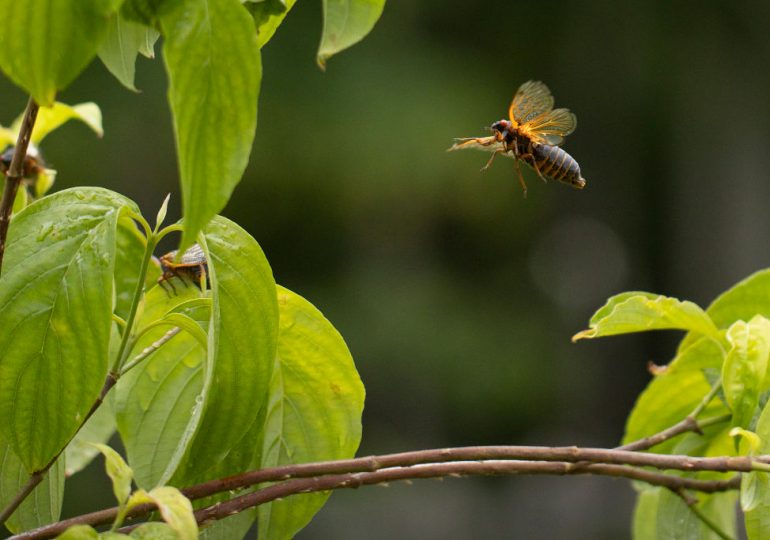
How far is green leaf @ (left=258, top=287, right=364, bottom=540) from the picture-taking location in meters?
0.68

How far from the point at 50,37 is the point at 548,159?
525 mm

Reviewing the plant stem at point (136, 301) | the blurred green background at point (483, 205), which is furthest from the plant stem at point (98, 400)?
the blurred green background at point (483, 205)

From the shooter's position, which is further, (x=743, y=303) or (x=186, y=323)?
(x=743, y=303)

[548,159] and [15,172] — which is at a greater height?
[548,159]

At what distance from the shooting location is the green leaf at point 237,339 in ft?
1.92

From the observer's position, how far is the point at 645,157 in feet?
23.5

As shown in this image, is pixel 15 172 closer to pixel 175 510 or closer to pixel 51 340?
pixel 51 340

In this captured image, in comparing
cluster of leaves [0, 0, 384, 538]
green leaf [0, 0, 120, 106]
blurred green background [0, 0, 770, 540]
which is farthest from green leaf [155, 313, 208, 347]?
blurred green background [0, 0, 770, 540]

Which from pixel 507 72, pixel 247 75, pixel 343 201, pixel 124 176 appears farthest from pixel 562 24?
pixel 247 75

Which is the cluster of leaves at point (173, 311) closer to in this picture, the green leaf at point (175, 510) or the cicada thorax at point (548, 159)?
the green leaf at point (175, 510)

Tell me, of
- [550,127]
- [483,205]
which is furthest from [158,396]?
[483,205]

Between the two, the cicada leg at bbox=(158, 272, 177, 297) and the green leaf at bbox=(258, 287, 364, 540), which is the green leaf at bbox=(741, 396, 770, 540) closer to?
the green leaf at bbox=(258, 287, 364, 540)

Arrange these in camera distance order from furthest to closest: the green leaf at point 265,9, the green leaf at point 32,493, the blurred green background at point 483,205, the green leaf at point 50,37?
the blurred green background at point 483,205, the green leaf at point 32,493, the green leaf at point 265,9, the green leaf at point 50,37

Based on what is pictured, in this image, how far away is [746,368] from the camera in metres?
0.70
